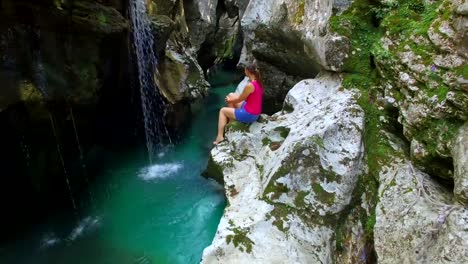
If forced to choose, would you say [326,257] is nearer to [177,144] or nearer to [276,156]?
[276,156]

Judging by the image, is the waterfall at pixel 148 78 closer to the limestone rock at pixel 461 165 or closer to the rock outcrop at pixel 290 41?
the rock outcrop at pixel 290 41

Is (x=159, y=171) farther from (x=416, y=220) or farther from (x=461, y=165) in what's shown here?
(x=461, y=165)

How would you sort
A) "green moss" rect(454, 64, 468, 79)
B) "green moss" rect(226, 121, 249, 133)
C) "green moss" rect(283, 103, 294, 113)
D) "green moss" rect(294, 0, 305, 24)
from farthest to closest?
"green moss" rect(294, 0, 305, 24), "green moss" rect(283, 103, 294, 113), "green moss" rect(226, 121, 249, 133), "green moss" rect(454, 64, 468, 79)

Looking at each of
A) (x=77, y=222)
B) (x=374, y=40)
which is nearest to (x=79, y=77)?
(x=77, y=222)

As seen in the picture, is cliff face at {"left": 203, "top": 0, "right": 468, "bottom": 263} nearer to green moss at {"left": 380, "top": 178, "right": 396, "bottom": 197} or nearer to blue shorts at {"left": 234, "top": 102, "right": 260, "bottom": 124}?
green moss at {"left": 380, "top": 178, "right": 396, "bottom": 197}

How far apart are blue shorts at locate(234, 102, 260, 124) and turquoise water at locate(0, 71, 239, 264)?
2311 millimetres

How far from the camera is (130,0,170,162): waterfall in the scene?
1260cm

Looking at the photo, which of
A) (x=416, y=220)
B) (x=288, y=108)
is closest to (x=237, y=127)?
(x=288, y=108)

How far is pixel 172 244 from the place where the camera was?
874cm

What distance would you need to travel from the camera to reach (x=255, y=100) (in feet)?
28.3

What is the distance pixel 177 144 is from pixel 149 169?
7.43 ft

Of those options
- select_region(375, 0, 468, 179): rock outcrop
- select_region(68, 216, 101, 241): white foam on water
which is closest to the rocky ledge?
select_region(375, 0, 468, 179): rock outcrop

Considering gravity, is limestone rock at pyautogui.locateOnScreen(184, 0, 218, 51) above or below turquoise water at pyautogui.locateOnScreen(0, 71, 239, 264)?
above

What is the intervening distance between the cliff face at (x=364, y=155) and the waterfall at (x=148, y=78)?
537 centimetres
